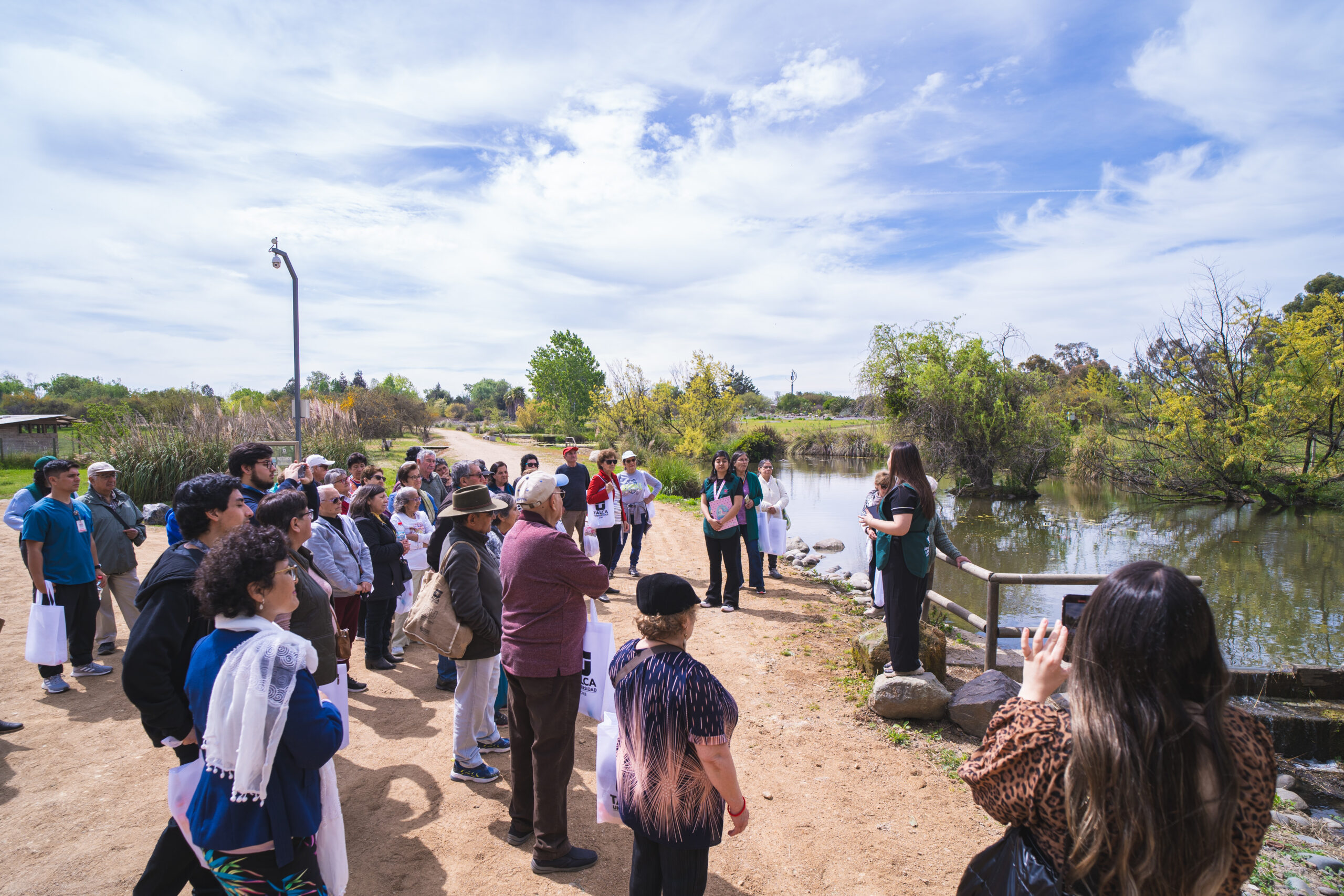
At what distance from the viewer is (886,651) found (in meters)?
5.86

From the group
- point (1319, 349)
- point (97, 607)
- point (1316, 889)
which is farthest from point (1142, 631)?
point (1319, 349)

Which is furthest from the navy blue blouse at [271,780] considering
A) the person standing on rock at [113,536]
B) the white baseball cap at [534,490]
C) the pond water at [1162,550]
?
the pond water at [1162,550]

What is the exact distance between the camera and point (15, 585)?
940 centimetres

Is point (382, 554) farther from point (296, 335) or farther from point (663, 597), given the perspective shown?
point (296, 335)

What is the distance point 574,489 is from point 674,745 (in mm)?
6609

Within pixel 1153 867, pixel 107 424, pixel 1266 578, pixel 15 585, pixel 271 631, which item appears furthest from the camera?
pixel 107 424

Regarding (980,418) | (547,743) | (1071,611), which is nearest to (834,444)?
(980,418)

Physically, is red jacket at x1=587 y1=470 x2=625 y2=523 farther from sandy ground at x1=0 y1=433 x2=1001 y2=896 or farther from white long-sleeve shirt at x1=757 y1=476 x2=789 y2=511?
sandy ground at x1=0 y1=433 x2=1001 y2=896

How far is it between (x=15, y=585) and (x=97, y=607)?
5.29 m

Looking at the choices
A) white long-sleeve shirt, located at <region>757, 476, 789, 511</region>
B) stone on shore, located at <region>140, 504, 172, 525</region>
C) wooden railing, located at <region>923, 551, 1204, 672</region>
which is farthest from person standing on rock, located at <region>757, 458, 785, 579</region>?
stone on shore, located at <region>140, 504, 172, 525</region>

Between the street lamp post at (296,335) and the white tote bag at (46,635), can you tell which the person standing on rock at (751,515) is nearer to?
the white tote bag at (46,635)

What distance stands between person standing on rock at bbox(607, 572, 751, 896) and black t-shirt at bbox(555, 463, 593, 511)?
6.38 meters

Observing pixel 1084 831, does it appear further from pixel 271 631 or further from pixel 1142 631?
pixel 271 631

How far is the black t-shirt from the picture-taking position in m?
8.72
